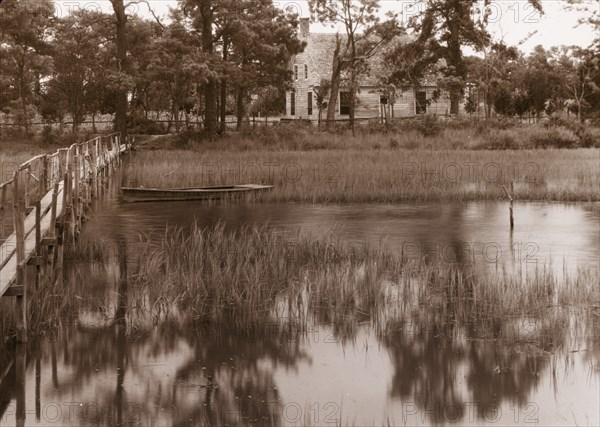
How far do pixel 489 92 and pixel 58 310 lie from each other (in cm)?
4218

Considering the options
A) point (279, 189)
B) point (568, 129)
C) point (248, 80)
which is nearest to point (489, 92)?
point (568, 129)

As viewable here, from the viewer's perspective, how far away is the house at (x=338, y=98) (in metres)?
59.8

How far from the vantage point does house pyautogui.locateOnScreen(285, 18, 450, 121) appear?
2356 inches

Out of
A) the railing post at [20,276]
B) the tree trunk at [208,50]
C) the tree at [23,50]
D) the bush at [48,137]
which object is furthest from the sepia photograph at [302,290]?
the tree at [23,50]

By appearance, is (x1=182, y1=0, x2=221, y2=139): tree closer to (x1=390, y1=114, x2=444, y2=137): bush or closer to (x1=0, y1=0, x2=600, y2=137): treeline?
→ (x1=0, y1=0, x2=600, y2=137): treeline

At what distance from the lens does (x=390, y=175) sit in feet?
80.1

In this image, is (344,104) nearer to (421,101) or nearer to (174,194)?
(421,101)

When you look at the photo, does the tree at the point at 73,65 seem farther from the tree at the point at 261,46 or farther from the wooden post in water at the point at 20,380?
the wooden post in water at the point at 20,380

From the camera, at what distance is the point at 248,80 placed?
4303 centimetres

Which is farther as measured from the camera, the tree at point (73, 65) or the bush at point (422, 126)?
the tree at point (73, 65)

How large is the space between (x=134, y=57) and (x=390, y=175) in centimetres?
2705

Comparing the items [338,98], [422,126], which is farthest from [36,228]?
[338,98]

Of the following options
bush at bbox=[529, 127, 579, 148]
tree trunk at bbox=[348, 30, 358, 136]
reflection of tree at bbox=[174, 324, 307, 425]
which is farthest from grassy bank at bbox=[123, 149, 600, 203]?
tree trunk at bbox=[348, 30, 358, 136]

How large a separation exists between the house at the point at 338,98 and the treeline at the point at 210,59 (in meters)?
2.46
